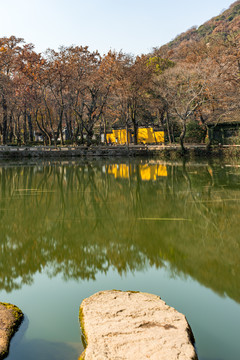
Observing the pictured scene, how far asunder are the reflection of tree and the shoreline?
26575 millimetres

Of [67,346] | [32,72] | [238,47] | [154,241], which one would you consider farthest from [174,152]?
[67,346]

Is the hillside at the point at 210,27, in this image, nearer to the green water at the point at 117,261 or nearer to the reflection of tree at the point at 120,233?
the reflection of tree at the point at 120,233

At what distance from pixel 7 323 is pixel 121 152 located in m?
42.6

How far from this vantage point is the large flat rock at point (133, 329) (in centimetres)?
349

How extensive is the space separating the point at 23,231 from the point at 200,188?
9641 millimetres

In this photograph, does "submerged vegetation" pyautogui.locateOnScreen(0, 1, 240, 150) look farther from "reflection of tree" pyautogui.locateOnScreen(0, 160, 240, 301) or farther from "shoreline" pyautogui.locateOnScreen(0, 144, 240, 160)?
"reflection of tree" pyautogui.locateOnScreen(0, 160, 240, 301)

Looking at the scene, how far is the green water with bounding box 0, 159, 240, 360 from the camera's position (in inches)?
170

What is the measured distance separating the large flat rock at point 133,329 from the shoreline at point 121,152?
124 ft

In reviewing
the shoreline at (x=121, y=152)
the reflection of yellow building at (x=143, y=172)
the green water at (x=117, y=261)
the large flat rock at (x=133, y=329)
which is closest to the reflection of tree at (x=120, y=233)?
the green water at (x=117, y=261)

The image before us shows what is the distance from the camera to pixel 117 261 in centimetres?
694

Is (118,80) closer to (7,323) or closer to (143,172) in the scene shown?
(143,172)

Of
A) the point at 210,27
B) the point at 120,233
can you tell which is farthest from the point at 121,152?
the point at 210,27

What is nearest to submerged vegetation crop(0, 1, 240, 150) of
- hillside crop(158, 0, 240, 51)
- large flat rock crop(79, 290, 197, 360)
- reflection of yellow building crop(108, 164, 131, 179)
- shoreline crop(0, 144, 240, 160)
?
shoreline crop(0, 144, 240, 160)

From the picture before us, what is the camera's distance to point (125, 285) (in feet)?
19.0
